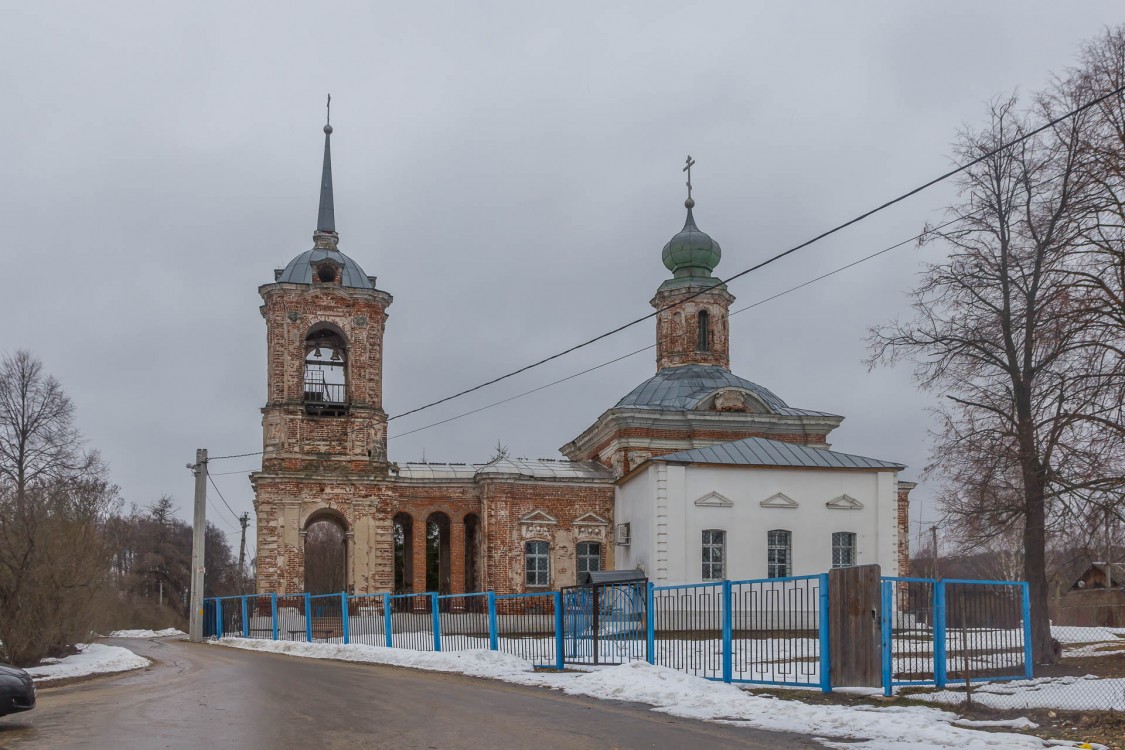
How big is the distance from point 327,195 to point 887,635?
96.6ft

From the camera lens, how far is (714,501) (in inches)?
1192

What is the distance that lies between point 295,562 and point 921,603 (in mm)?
23877

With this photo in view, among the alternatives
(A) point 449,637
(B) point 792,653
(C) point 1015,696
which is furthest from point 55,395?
(C) point 1015,696

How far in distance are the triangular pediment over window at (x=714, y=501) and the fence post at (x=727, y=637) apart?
47.0ft

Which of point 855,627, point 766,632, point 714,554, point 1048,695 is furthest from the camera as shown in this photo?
point 714,554

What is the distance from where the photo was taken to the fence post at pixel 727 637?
15578 millimetres

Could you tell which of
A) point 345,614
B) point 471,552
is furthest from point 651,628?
point 471,552

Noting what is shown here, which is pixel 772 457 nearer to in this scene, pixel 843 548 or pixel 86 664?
pixel 843 548

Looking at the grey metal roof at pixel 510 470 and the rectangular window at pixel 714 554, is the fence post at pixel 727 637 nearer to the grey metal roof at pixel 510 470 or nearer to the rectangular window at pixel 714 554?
the rectangular window at pixel 714 554

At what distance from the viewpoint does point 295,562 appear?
34.5m

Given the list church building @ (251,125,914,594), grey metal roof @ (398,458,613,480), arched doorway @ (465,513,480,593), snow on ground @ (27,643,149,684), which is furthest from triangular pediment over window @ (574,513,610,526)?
snow on ground @ (27,643,149,684)

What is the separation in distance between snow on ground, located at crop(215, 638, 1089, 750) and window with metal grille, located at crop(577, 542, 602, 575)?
1556cm

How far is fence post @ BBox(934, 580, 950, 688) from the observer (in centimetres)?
1388

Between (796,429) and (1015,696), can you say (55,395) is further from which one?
(1015,696)
